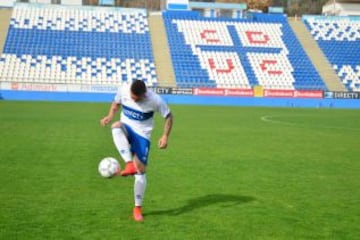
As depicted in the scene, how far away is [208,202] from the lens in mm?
8547

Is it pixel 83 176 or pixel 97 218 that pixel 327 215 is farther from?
pixel 83 176

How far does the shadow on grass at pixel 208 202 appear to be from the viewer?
7785 mm

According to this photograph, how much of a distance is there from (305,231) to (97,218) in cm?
288

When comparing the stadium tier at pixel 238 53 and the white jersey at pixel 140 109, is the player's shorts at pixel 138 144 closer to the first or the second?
the white jersey at pixel 140 109

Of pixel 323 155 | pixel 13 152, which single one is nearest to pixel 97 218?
pixel 13 152

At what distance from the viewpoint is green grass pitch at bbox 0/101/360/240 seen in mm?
6895

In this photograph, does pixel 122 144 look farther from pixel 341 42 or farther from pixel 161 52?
pixel 341 42

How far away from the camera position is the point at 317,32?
56.0 metres

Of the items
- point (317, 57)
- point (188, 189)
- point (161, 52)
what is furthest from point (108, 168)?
point (317, 57)

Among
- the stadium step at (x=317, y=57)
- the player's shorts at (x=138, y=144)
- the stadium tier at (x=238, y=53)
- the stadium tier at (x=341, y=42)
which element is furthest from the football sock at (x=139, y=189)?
the stadium tier at (x=341, y=42)

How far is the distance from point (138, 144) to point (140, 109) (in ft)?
1.70

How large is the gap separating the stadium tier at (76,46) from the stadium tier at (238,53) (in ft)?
11.3

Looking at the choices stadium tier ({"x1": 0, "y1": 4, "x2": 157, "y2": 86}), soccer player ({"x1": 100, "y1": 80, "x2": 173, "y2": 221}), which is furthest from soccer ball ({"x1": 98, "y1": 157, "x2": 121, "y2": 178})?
stadium tier ({"x1": 0, "y1": 4, "x2": 157, "y2": 86})

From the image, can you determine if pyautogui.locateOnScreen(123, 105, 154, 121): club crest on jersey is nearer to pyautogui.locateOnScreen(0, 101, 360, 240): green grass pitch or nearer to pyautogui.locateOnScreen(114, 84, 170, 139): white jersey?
pyautogui.locateOnScreen(114, 84, 170, 139): white jersey
